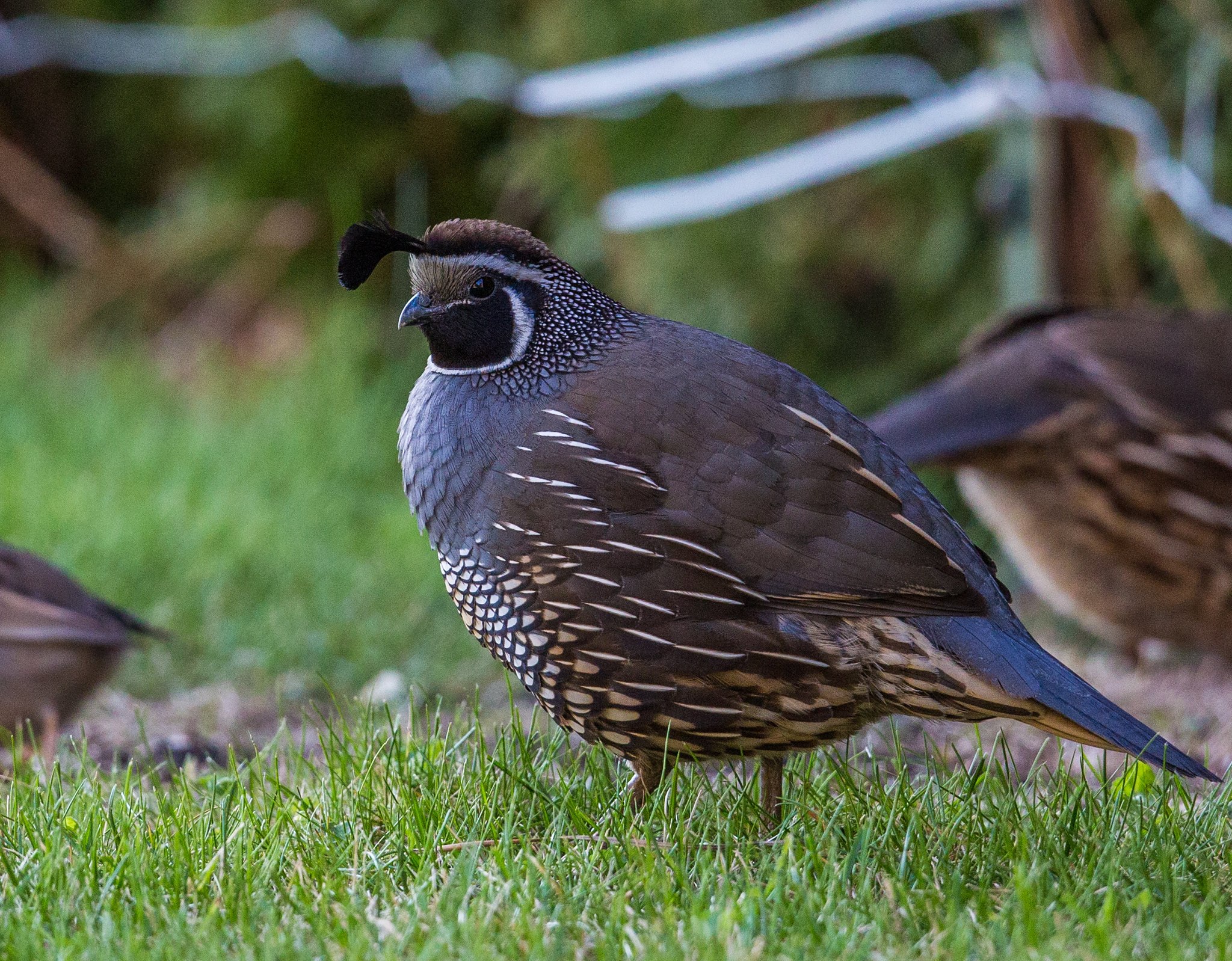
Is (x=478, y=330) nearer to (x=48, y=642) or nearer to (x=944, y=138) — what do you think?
(x=48, y=642)

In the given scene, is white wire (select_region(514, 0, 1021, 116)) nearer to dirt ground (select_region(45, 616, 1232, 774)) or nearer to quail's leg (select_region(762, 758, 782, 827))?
dirt ground (select_region(45, 616, 1232, 774))

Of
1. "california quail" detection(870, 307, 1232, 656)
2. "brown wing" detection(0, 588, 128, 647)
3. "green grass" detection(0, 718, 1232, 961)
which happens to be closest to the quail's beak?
"green grass" detection(0, 718, 1232, 961)

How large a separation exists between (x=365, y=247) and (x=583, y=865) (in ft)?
4.23

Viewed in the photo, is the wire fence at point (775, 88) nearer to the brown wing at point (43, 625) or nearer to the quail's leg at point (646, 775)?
the brown wing at point (43, 625)

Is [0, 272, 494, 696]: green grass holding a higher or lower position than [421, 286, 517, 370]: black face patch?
lower

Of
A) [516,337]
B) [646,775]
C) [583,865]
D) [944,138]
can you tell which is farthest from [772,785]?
[944,138]

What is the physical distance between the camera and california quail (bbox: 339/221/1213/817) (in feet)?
9.20

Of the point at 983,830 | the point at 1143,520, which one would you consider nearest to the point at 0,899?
the point at 983,830

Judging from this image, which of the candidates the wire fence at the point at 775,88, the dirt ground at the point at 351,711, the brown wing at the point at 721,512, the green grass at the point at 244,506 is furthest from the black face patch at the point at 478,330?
the wire fence at the point at 775,88

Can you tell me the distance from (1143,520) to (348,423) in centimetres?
345

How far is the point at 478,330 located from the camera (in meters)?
3.12

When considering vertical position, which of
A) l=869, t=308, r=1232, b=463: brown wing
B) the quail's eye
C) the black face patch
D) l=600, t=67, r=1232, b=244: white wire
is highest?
l=600, t=67, r=1232, b=244: white wire

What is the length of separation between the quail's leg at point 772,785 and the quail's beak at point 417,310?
1.09 metres

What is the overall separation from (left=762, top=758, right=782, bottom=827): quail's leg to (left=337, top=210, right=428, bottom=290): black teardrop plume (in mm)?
1199
